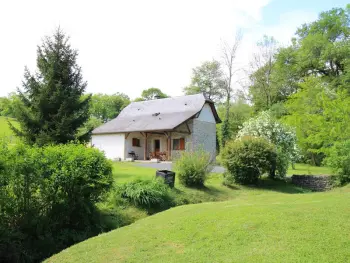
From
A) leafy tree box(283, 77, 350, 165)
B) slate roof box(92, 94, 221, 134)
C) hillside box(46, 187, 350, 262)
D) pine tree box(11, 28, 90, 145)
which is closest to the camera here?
hillside box(46, 187, 350, 262)

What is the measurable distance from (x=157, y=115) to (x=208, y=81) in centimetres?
2096

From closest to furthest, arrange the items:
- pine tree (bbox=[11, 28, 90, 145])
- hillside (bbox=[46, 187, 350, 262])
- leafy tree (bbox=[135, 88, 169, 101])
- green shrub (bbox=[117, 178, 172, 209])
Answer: hillside (bbox=[46, 187, 350, 262]), green shrub (bbox=[117, 178, 172, 209]), pine tree (bbox=[11, 28, 90, 145]), leafy tree (bbox=[135, 88, 169, 101])

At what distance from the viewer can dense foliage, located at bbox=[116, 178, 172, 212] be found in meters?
9.34

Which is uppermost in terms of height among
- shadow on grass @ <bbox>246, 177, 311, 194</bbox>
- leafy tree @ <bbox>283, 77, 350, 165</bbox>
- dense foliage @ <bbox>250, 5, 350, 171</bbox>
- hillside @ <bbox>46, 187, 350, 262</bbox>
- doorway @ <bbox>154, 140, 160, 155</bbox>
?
dense foliage @ <bbox>250, 5, 350, 171</bbox>

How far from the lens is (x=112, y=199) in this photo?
916cm

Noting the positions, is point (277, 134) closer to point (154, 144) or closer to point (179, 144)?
point (179, 144)

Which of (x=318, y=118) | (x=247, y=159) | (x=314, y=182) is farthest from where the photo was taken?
(x=318, y=118)

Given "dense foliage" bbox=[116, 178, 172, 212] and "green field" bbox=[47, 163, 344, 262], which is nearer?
"green field" bbox=[47, 163, 344, 262]

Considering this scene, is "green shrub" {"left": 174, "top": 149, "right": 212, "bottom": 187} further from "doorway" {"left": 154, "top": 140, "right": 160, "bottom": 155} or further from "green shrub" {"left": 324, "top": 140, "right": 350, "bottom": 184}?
"doorway" {"left": 154, "top": 140, "right": 160, "bottom": 155}

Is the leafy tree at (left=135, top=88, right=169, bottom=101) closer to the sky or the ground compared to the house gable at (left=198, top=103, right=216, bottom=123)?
closer to the sky

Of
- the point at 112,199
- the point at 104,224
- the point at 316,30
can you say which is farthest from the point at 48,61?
the point at 316,30

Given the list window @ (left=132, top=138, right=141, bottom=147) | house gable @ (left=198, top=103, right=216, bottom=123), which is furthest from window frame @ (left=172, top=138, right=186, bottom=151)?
window @ (left=132, top=138, right=141, bottom=147)

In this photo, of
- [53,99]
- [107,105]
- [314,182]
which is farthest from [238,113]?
[107,105]

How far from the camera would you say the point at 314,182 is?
16.4 meters
